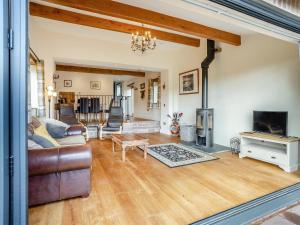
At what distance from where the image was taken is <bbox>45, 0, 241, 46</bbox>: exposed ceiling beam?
2.81 m

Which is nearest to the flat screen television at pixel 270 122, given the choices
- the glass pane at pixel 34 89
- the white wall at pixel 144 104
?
the white wall at pixel 144 104

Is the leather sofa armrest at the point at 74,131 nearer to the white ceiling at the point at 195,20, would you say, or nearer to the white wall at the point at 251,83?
the white ceiling at the point at 195,20

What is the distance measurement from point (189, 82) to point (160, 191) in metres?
4.05

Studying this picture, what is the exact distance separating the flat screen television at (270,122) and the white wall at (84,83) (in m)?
7.62

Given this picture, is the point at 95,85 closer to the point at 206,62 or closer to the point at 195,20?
the point at 206,62

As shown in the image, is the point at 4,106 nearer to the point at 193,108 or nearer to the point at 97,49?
the point at 97,49

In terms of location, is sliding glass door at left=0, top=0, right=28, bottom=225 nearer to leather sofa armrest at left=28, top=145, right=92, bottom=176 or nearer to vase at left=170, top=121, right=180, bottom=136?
leather sofa armrest at left=28, top=145, right=92, bottom=176

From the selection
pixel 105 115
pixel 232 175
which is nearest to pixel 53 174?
pixel 232 175

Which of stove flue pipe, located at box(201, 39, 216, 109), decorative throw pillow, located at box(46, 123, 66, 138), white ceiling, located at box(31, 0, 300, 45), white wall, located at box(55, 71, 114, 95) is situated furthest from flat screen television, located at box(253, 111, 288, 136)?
white wall, located at box(55, 71, 114, 95)

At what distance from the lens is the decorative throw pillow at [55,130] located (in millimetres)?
3535

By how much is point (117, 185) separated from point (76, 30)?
13.0ft

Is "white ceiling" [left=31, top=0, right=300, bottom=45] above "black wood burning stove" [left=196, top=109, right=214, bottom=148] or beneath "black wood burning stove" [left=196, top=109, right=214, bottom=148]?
above

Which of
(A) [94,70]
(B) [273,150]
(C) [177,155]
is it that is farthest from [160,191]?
(A) [94,70]

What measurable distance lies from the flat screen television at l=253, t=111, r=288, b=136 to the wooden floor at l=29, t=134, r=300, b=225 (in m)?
0.66
